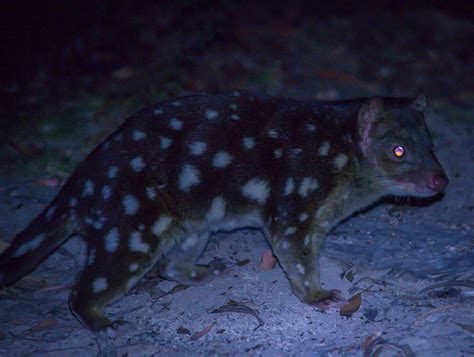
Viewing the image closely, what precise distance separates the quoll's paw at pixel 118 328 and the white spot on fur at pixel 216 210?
35.6 inches

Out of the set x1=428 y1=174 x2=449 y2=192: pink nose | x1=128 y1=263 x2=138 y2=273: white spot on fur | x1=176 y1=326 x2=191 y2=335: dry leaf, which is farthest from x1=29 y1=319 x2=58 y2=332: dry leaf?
x1=428 y1=174 x2=449 y2=192: pink nose

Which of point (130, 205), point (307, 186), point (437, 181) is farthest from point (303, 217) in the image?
point (130, 205)

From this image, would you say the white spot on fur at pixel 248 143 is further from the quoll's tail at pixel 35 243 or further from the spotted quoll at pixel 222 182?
the quoll's tail at pixel 35 243

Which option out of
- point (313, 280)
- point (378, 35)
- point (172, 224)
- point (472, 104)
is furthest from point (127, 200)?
point (378, 35)

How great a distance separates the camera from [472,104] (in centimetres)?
808

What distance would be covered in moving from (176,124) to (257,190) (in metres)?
0.73

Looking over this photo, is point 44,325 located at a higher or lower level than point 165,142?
lower

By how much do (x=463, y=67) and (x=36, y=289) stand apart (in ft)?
24.4

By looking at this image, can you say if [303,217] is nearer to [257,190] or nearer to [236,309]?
[257,190]

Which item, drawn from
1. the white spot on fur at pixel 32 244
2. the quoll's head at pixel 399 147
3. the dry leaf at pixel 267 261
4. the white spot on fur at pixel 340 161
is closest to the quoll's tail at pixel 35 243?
the white spot on fur at pixel 32 244

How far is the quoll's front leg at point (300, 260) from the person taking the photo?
4.32m

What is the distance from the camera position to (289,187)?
14.4 feet

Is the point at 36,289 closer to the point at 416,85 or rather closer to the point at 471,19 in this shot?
the point at 416,85

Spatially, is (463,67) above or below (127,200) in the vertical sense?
below
